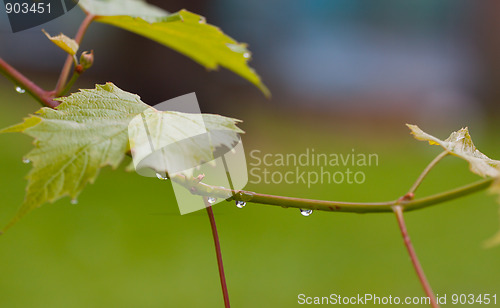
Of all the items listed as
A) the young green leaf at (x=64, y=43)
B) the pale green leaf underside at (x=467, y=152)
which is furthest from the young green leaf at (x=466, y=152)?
the young green leaf at (x=64, y=43)

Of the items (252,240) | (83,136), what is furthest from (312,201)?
(252,240)

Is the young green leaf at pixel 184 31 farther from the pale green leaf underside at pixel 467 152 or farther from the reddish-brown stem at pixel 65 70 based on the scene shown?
the pale green leaf underside at pixel 467 152

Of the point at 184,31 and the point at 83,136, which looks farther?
the point at 184,31

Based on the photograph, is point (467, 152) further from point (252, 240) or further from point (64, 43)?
point (252, 240)

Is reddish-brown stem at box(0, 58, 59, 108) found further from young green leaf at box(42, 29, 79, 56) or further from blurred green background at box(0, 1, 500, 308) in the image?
blurred green background at box(0, 1, 500, 308)

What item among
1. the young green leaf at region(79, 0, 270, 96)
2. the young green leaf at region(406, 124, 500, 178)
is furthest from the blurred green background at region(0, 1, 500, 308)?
the young green leaf at region(406, 124, 500, 178)

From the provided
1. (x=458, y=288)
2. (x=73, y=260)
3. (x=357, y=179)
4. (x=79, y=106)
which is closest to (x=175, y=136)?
(x=79, y=106)

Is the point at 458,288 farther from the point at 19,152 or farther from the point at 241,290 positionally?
the point at 19,152

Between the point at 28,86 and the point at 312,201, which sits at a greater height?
the point at 28,86
